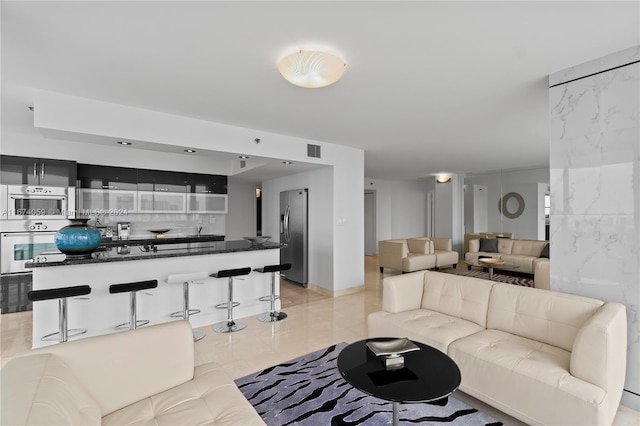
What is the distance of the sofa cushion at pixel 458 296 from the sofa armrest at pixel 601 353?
90cm

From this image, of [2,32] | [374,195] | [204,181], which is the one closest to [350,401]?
[2,32]

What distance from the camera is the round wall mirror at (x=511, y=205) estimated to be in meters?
8.23

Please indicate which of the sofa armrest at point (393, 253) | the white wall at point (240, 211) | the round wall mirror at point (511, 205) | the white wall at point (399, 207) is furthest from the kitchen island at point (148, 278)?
the round wall mirror at point (511, 205)

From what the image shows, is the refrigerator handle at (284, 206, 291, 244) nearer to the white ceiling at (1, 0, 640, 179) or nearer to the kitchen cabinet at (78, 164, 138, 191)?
the white ceiling at (1, 0, 640, 179)

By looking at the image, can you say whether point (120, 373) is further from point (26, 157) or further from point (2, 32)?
point (26, 157)

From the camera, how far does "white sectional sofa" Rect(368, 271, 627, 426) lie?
179cm

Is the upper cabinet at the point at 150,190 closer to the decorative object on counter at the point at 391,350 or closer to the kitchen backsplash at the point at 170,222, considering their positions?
the kitchen backsplash at the point at 170,222

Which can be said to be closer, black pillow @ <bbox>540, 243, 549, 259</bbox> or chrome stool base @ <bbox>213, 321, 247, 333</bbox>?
chrome stool base @ <bbox>213, 321, 247, 333</bbox>

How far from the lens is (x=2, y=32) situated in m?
2.04

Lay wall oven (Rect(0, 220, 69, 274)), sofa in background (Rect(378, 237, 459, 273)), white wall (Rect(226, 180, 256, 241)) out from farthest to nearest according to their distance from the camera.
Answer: white wall (Rect(226, 180, 256, 241)) < sofa in background (Rect(378, 237, 459, 273)) < wall oven (Rect(0, 220, 69, 274))

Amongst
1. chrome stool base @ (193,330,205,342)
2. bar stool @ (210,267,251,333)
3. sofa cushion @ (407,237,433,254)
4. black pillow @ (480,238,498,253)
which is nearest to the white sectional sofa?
bar stool @ (210,267,251,333)

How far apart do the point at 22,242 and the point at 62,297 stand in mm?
2732

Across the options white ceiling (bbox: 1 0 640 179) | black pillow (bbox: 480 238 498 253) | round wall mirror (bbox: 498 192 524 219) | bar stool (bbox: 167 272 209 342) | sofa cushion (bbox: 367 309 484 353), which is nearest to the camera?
white ceiling (bbox: 1 0 640 179)

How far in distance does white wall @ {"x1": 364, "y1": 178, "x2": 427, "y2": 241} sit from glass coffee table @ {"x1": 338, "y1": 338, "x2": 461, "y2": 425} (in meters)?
8.27
